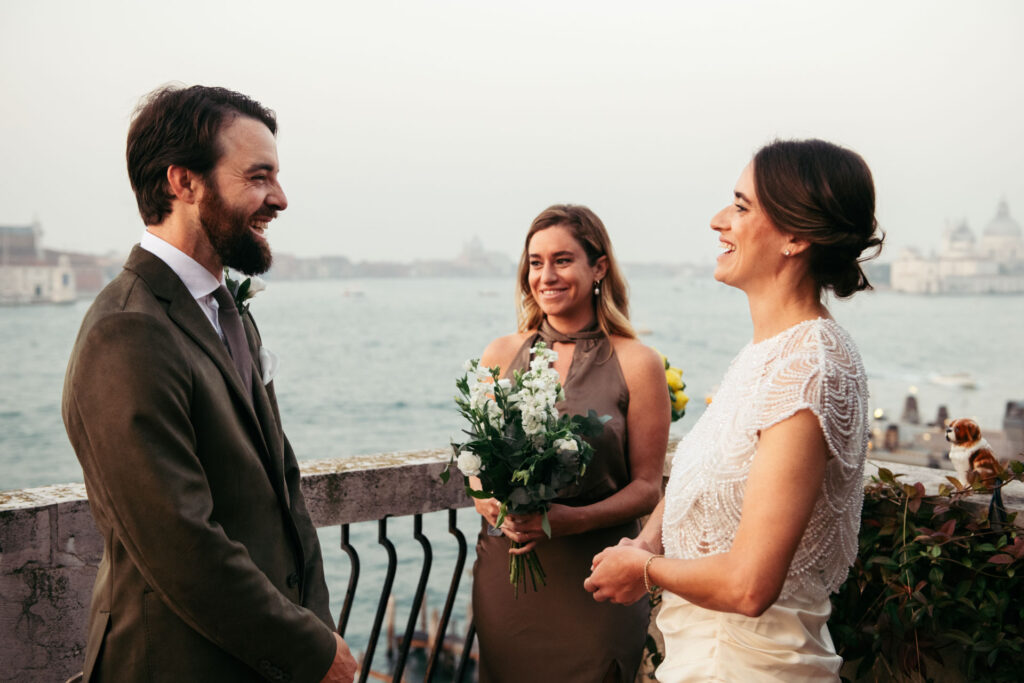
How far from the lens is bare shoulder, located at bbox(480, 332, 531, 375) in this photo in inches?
138

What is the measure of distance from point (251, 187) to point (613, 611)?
1.90 metres

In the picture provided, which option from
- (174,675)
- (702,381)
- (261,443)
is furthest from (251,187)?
(702,381)

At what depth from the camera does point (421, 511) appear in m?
3.60

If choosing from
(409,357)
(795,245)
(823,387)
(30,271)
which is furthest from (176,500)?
(30,271)

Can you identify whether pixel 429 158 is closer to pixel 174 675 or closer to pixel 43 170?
pixel 43 170

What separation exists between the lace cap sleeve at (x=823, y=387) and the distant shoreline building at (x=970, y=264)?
139775 millimetres

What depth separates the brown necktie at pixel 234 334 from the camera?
7.66 feet

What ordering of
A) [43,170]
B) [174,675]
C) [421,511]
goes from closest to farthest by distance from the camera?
[174,675], [421,511], [43,170]

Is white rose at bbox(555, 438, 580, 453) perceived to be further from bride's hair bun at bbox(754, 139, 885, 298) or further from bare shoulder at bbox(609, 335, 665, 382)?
bride's hair bun at bbox(754, 139, 885, 298)

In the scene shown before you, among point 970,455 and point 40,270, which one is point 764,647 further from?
point 40,270

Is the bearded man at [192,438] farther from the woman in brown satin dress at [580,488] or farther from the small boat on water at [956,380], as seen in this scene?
the small boat on water at [956,380]

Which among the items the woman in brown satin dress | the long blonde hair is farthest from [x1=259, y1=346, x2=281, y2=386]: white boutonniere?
the long blonde hair

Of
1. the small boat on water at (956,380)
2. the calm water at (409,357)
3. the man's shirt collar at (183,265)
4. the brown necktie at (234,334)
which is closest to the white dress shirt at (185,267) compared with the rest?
A: the man's shirt collar at (183,265)

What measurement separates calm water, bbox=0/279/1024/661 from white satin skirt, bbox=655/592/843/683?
4253 centimetres
